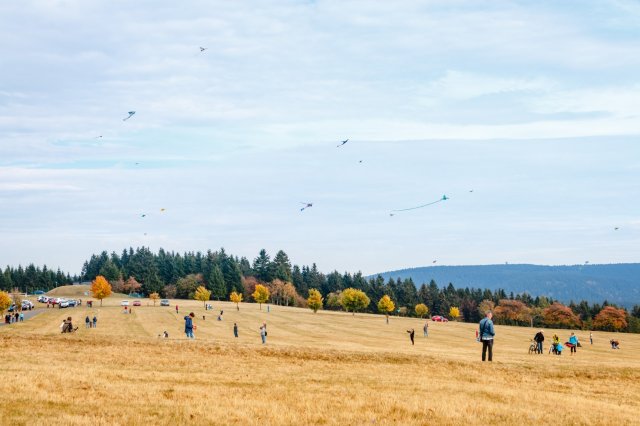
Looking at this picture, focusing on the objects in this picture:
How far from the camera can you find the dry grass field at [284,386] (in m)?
18.9

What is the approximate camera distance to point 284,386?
78.9 ft

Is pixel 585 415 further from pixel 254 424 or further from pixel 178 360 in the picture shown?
pixel 178 360

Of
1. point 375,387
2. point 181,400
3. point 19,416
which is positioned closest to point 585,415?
point 375,387

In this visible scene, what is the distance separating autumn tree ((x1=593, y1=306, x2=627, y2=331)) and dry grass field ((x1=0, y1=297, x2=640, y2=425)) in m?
168

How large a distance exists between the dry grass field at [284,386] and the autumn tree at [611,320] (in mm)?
167742

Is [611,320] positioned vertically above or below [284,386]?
below

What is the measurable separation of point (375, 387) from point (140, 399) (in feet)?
29.1

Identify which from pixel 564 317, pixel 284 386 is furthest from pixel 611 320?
pixel 284 386

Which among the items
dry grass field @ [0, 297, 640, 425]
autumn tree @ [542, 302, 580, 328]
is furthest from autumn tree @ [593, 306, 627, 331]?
dry grass field @ [0, 297, 640, 425]

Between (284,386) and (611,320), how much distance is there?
610ft

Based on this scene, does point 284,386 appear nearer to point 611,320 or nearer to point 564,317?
point 611,320

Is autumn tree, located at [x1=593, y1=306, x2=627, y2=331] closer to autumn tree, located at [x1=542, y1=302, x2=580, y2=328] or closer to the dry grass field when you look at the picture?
autumn tree, located at [x1=542, y1=302, x2=580, y2=328]

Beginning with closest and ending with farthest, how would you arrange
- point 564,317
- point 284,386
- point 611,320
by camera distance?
point 284,386
point 611,320
point 564,317

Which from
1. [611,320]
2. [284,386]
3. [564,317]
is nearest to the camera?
[284,386]
